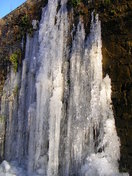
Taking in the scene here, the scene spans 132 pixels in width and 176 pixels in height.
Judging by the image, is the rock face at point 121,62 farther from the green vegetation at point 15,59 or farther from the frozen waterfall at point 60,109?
the green vegetation at point 15,59

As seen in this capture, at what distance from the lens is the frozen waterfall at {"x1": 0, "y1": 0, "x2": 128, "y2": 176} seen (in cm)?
757

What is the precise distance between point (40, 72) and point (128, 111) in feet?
7.66

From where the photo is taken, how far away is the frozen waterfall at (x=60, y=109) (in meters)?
7.57

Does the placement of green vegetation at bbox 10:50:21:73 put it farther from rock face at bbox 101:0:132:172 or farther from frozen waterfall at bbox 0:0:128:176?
rock face at bbox 101:0:132:172

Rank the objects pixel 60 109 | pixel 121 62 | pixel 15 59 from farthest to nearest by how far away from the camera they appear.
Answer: pixel 15 59
pixel 60 109
pixel 121 62

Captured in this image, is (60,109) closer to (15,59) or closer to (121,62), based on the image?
(121,62)

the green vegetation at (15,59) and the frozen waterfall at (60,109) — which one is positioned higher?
the green vegetation at (15,59)

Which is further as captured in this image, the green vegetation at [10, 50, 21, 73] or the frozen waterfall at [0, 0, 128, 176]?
the green vegetation at [10, 50, 21, 73]

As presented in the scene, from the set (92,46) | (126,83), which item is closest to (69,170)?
(126,83)

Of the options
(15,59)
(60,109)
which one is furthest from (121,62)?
(15,59)

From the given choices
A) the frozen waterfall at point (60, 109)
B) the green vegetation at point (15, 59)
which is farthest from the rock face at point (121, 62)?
the green vegetation at point (15, 59)

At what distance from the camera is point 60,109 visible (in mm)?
8188

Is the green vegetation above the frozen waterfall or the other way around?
above

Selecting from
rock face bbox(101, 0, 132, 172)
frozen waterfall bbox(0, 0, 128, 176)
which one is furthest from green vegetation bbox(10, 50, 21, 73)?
rock face bbox(101, 0, 132, 172)
